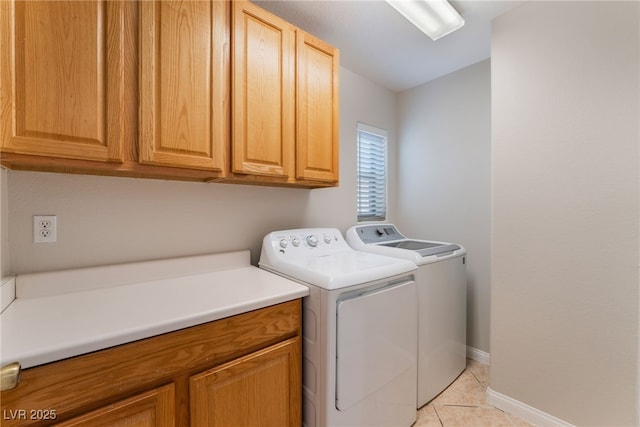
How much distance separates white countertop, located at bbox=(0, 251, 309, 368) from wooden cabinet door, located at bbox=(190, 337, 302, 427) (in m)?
0.22

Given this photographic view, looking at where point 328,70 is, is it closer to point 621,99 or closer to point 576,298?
point 621,99

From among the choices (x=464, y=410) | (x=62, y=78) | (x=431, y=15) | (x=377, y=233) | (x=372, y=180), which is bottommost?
(x=464, y=410)

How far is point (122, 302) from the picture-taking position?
1.08m

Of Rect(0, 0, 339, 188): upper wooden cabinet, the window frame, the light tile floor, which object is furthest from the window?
the light tile floor

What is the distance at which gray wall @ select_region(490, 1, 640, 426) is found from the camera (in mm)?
1322

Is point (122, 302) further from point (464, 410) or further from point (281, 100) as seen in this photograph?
point (464, 410)

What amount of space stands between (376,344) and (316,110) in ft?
4.55

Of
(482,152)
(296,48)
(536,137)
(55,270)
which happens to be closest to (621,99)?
(536,137)

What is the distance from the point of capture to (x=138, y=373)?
0.87 m

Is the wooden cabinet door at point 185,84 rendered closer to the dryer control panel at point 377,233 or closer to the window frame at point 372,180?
the dryer control panel at point 377,233

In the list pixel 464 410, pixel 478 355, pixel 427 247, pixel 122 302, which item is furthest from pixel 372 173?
pixel 122 302

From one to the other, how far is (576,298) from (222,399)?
1.82m

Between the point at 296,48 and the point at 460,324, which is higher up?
the point at 296,48

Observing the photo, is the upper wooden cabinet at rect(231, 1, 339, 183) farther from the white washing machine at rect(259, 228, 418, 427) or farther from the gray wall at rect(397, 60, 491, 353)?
the gray wall at rect(397, 60, 491, 353)
